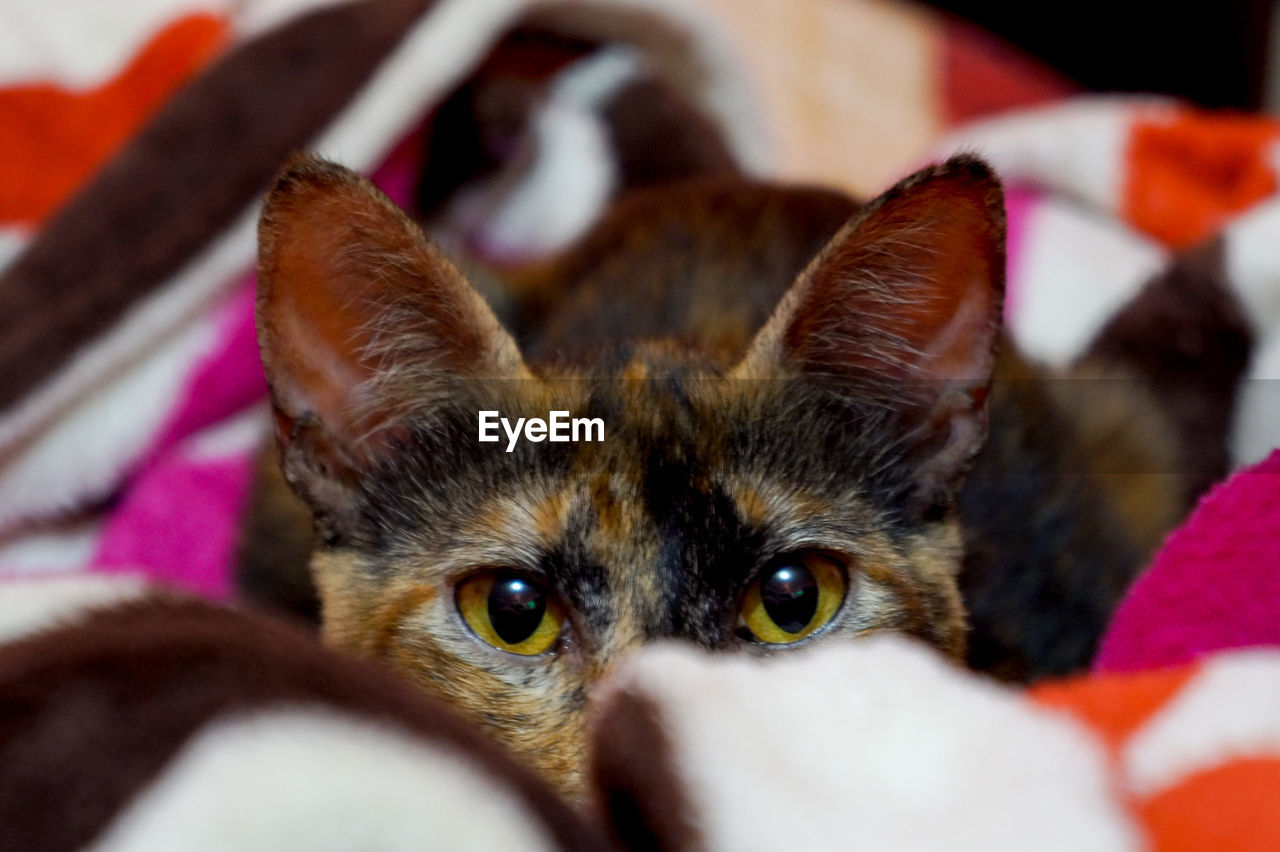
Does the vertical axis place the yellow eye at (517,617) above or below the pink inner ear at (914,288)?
below

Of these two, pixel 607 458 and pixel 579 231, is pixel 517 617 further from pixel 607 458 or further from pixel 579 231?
pixel 579 231

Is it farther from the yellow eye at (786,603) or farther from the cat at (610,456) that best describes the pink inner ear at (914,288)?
the yellow eye at (786,603)

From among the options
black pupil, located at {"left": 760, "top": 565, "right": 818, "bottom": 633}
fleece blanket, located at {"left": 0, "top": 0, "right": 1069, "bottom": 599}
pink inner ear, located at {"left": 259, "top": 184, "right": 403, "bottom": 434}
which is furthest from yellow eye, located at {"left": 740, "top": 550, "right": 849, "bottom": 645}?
fleece blanket, located at {"left": 0, "top": 0, "right": 1069, "bottom": 599}

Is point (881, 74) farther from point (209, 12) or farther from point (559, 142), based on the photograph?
point (209, 12)

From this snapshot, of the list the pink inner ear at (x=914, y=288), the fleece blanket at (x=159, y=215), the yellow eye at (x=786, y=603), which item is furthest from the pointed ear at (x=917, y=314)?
the fleece blanket at (x=159, y=215)

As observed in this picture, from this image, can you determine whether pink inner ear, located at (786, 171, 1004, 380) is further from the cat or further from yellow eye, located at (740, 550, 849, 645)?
yellow eye, located at (740, 550, 849, 645)

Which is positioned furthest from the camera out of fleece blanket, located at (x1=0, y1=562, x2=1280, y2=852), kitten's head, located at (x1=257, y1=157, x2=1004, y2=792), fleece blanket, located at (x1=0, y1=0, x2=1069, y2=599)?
fleece blanket, located at (x1=0, y1=0, x2=1069, y2=599)

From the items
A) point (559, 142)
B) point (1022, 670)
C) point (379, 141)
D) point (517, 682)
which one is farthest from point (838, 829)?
point (559, 142)
